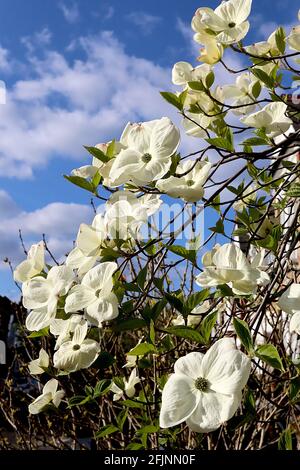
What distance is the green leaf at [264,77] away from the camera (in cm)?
119

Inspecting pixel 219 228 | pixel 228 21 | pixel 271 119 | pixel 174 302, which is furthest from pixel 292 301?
pixel 228 21

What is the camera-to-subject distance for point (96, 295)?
2.83 feet

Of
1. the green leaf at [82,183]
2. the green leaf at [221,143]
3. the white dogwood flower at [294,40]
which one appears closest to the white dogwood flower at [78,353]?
the green leaf at [82,183]

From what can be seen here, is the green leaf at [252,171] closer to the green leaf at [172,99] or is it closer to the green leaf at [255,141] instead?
the green leaf at [255,141]

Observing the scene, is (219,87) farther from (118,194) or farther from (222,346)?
(222,346)

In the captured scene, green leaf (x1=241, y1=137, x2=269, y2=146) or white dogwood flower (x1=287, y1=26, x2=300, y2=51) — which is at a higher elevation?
white dogwood flower (x1=287, y1=26, x2=300, y2=51)

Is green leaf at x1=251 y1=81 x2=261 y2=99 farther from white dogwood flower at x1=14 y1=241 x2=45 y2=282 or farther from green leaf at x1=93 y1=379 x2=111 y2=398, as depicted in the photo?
green leaf at x1=93 y1=379 x2=111 y2=398

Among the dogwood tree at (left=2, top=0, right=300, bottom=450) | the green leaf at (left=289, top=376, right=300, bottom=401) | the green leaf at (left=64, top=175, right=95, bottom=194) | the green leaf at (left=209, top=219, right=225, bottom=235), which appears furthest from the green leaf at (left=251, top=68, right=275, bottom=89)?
the green leaf at (left=289, top=376, right=300, bottom=401)

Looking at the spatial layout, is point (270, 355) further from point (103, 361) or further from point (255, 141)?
point (255, 141)

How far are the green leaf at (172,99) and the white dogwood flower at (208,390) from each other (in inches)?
23.4

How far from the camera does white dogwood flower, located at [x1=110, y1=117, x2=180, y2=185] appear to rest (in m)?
0.88

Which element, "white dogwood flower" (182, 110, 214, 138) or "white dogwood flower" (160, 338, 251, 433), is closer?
"white dogwood flower" (160, 338, 251, 433)

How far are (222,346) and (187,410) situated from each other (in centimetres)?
9

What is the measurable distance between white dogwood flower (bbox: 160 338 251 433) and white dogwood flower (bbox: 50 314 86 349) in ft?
0.81
